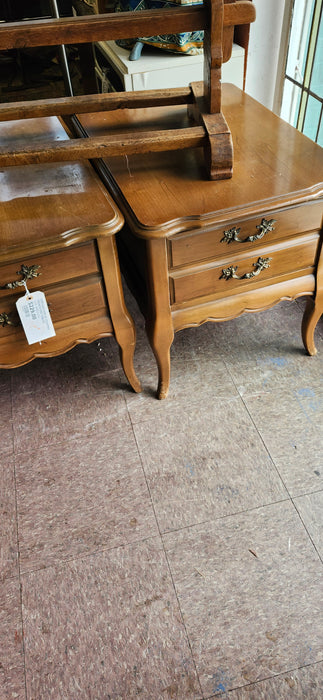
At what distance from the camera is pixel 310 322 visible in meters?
1.60

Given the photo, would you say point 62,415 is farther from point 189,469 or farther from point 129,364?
point 189,469

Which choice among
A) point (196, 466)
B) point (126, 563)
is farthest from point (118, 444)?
point (126, 563)

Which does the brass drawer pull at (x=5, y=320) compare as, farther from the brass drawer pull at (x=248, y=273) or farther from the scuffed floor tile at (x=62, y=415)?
the brass drawer pull at (x=248, y=273)

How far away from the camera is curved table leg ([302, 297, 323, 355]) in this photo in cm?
156

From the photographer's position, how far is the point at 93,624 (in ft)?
3.79

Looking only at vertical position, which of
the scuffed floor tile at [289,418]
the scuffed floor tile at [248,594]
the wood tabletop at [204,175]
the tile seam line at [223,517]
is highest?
the wood tabletop at [204,175]

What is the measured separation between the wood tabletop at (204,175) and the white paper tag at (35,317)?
10.8 inches

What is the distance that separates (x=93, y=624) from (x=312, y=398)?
0.83 m

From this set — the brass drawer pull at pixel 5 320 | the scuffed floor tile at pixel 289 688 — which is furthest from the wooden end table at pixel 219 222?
Answer: the scuffed floor tile at pixel 289 688

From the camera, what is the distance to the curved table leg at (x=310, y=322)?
1564 mm

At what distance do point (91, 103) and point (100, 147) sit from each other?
251 mm

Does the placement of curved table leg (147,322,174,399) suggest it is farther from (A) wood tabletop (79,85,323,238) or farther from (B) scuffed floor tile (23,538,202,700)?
(B) scuffed floor tile (23,538,202,700)

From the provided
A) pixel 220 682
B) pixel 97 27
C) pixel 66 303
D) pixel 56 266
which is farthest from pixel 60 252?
pixel 220 682

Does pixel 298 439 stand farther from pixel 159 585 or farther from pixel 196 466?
pixel 159 585
